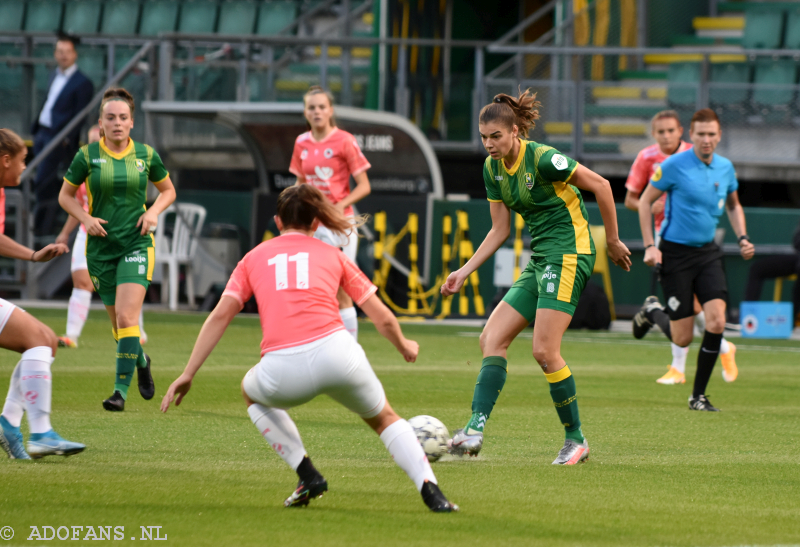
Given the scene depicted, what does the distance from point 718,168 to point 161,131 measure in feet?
37.4

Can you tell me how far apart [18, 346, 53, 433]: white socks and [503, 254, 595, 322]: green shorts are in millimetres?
2530

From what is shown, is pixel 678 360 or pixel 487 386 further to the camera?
pixel 678 360

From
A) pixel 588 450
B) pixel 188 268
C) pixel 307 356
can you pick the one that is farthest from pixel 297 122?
pixel 307 356

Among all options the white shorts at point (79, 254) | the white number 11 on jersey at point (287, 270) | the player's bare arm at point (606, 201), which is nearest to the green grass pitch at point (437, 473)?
the white number 11 on jersey at point (287, 270)

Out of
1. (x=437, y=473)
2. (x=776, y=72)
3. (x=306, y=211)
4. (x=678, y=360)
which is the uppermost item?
(x=776, y=72)

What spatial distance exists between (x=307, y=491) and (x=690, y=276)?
5079 millimetres

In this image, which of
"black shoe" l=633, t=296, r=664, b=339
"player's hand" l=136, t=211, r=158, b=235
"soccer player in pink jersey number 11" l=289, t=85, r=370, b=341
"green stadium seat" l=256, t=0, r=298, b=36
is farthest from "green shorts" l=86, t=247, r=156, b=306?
"green stadium seat" l=256, t=0, r=298, b=36

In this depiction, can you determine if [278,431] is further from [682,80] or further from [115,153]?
[682,80]

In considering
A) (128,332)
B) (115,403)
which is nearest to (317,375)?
(115,403)

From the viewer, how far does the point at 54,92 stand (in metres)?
18.5

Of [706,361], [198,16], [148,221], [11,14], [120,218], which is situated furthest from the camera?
[11,14]

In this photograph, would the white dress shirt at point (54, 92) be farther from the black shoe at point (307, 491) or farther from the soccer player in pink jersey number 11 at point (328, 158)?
the black shoe at point (307, 491)

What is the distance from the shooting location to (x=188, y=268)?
19453mm

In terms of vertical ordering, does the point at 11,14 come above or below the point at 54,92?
above
